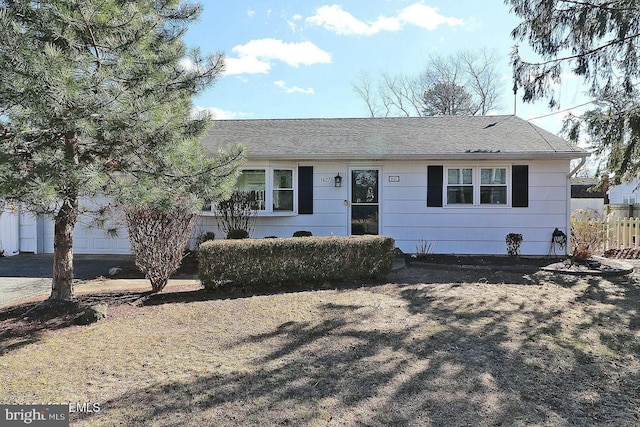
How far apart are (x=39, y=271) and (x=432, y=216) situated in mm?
9190

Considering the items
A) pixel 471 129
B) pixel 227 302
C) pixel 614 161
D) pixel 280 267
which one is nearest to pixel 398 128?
pixel 471 129

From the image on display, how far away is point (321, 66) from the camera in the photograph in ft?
58.3

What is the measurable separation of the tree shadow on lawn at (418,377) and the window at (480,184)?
4711 millimetres

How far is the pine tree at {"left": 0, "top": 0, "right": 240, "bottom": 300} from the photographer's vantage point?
11.6ft

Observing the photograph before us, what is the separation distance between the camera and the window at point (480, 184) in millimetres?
9344

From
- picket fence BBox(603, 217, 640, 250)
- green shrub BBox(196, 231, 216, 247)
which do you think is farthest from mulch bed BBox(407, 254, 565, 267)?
green shrub BBox(196, 231, 216, 247)

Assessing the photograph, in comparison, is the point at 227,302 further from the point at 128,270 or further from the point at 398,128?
the point at 398,128

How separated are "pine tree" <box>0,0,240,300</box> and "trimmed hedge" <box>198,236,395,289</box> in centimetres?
186

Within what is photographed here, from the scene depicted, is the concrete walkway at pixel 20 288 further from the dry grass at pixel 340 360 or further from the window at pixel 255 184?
the window at pixel 255 184

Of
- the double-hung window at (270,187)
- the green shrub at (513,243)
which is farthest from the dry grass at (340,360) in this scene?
the double-hung window at (270,187)

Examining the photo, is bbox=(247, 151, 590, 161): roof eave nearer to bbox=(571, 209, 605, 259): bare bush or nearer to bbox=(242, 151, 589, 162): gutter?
bbox=(242, 151, 589, 162): gutter

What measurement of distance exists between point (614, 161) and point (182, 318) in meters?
9.75

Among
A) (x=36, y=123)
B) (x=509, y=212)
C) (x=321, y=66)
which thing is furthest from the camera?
(x=321, y=66)

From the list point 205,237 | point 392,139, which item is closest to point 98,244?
point 205,237
